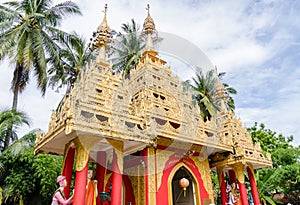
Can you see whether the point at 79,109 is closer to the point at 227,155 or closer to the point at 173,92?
the point at 173,92

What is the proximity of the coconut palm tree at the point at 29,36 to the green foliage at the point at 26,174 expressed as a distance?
328 centimetres

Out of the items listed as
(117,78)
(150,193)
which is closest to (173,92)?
(117,78)

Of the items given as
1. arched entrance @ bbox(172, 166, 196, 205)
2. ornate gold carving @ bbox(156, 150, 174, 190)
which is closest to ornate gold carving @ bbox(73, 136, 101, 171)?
ornate gold carving @ bbox(156, 150, 174, 190)

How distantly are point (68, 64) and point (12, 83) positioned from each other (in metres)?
5.12

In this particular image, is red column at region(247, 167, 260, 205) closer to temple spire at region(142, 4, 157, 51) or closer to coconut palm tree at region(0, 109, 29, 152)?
temple spire at region(142, 4, 157, 51)

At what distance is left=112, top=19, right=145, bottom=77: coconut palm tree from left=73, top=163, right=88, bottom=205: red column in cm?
1489

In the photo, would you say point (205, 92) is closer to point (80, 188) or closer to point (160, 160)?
point (160, 160)

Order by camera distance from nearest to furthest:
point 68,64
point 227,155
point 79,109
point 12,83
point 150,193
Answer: point 79,109 → point 150,193 → point 227,155 → point 12,83 → point 68,64

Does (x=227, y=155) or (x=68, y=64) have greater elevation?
(x=68, y=64)

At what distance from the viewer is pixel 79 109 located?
7223mm

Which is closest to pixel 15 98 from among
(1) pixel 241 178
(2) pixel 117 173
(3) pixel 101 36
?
(3) pixel 101 36

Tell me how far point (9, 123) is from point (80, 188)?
359 inches

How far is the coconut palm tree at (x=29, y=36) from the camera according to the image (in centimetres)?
1405

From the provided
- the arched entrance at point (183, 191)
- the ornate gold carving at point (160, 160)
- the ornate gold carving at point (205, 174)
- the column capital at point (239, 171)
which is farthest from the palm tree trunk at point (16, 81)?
the column capital at point (239, 171)
